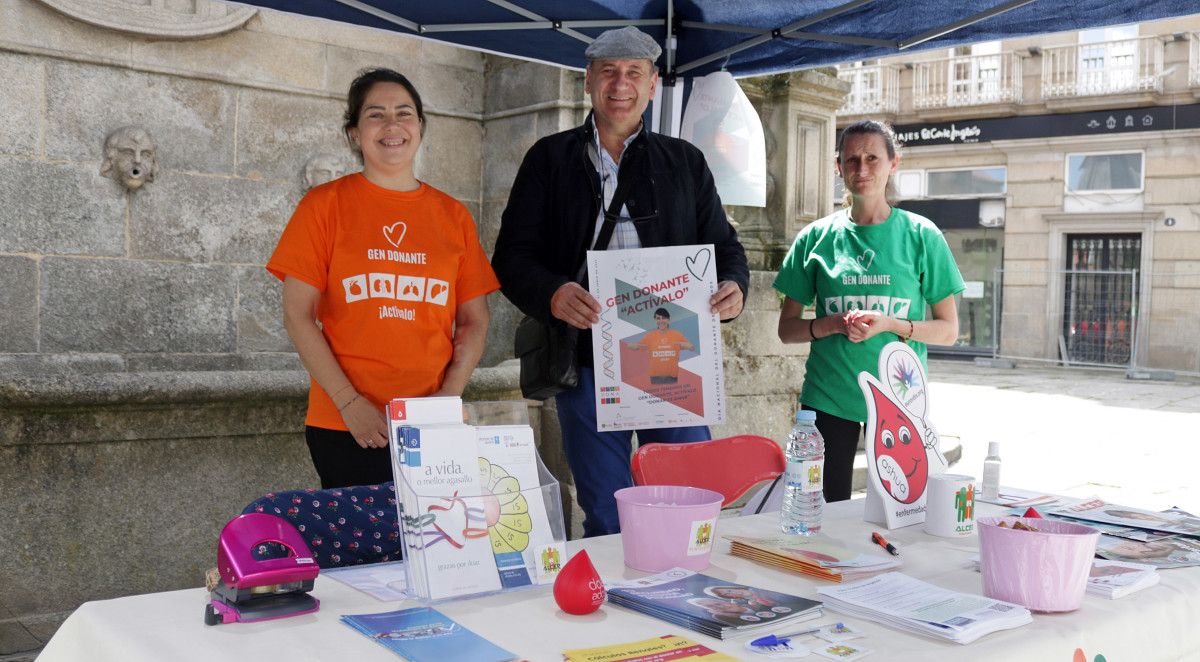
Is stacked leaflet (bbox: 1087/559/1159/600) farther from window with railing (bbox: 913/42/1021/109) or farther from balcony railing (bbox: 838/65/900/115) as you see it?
balcony railing (bbox: 838/65/900/115)

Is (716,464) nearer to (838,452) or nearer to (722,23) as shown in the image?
(838,452)

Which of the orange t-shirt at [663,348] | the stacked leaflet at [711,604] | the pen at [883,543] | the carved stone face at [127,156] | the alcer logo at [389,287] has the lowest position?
the pen at [883,543]

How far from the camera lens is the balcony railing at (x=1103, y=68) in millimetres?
19281

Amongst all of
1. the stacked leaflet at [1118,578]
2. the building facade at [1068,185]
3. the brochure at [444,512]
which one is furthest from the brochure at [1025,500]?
the building facade at [1068,185]

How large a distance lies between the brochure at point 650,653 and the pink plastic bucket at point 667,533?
1.28ft

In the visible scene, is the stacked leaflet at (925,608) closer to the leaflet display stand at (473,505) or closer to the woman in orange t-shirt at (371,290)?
the leaflet display stand at (473,505)

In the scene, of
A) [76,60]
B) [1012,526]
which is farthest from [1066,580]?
[76,60]

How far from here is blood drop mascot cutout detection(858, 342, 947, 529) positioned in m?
2.23

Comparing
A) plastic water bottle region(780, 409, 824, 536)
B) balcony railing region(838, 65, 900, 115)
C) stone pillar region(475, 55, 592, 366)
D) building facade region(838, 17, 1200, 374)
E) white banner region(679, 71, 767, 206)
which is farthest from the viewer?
balcony railing region(838, 65, 900, 115)

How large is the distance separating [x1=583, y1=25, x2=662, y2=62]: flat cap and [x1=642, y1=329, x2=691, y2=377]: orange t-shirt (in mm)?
731

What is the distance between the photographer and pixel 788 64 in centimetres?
411

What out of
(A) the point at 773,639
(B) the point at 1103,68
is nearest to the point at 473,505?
(A) the point at 773,639

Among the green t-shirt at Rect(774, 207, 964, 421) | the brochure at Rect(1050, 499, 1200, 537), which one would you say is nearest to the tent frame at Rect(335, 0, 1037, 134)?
the green t-shirt at Rect(774, 207, 964, 421)

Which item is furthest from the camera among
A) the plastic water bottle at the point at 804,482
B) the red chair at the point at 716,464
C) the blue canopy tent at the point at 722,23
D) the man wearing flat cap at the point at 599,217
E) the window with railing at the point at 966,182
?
the window with railing at the point at 966,182
